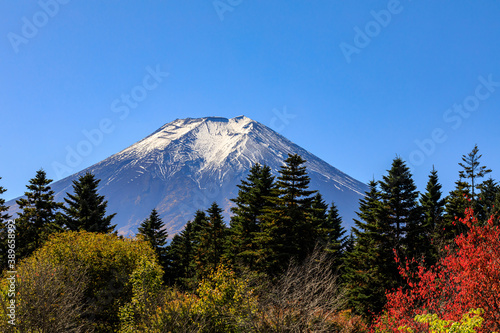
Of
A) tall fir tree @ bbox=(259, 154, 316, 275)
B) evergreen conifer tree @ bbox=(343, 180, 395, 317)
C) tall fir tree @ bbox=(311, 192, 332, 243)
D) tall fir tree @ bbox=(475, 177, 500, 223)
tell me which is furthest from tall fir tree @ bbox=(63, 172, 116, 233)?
tall fir tree @ bbox=(475, 177, 500, 223)

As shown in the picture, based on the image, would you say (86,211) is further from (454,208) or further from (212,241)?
(454,208)

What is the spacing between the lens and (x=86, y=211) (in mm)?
40188

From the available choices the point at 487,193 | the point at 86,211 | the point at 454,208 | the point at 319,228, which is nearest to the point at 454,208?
the point at 454,208

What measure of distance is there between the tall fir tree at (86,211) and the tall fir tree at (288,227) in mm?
21878

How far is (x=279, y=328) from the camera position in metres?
11.9

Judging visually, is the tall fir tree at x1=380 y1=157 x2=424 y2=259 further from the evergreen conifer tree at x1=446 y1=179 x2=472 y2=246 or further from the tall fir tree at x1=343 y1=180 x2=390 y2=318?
the evergreen conifer tree at x1=446 y1=179 x2=472 y2=246

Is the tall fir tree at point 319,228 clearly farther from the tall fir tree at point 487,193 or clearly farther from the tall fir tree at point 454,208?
the tall fir tree at point 487,193

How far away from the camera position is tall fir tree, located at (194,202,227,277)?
42.5 m

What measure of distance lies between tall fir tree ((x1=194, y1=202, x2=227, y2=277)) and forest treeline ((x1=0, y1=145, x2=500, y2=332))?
18 centimetres

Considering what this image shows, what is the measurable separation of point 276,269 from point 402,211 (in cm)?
1317

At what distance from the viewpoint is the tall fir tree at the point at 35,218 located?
3778 centimetres

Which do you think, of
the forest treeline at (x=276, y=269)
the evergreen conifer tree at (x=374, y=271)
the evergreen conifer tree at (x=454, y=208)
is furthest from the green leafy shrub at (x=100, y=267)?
the evergreen conifer tree at (x=454, y=208)

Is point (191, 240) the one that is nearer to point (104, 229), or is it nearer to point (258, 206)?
point (104, 229)

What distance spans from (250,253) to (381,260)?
12.1 metres
